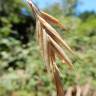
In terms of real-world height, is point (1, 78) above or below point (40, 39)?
above

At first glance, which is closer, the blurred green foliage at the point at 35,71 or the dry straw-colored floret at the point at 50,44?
the dry straw-colored floret at the point at 50,44

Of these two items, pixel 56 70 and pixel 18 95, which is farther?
pixel 18 95

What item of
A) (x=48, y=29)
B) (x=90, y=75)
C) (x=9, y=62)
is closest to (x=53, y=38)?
(x=48, y=29)

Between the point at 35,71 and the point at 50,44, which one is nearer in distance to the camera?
the point at 50,44

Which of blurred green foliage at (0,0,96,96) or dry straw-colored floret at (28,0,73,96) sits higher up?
blurred green foliage at (0,0,96,96)

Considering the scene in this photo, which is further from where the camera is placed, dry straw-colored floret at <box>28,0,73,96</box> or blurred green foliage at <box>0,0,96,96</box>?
blurred green foliage at <box>0,0,96,96</box>

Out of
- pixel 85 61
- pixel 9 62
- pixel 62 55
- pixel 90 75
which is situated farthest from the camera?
pixel 9 62

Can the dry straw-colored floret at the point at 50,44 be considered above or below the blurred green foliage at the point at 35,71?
below

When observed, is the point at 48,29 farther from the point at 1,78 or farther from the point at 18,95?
the point at 1,78
